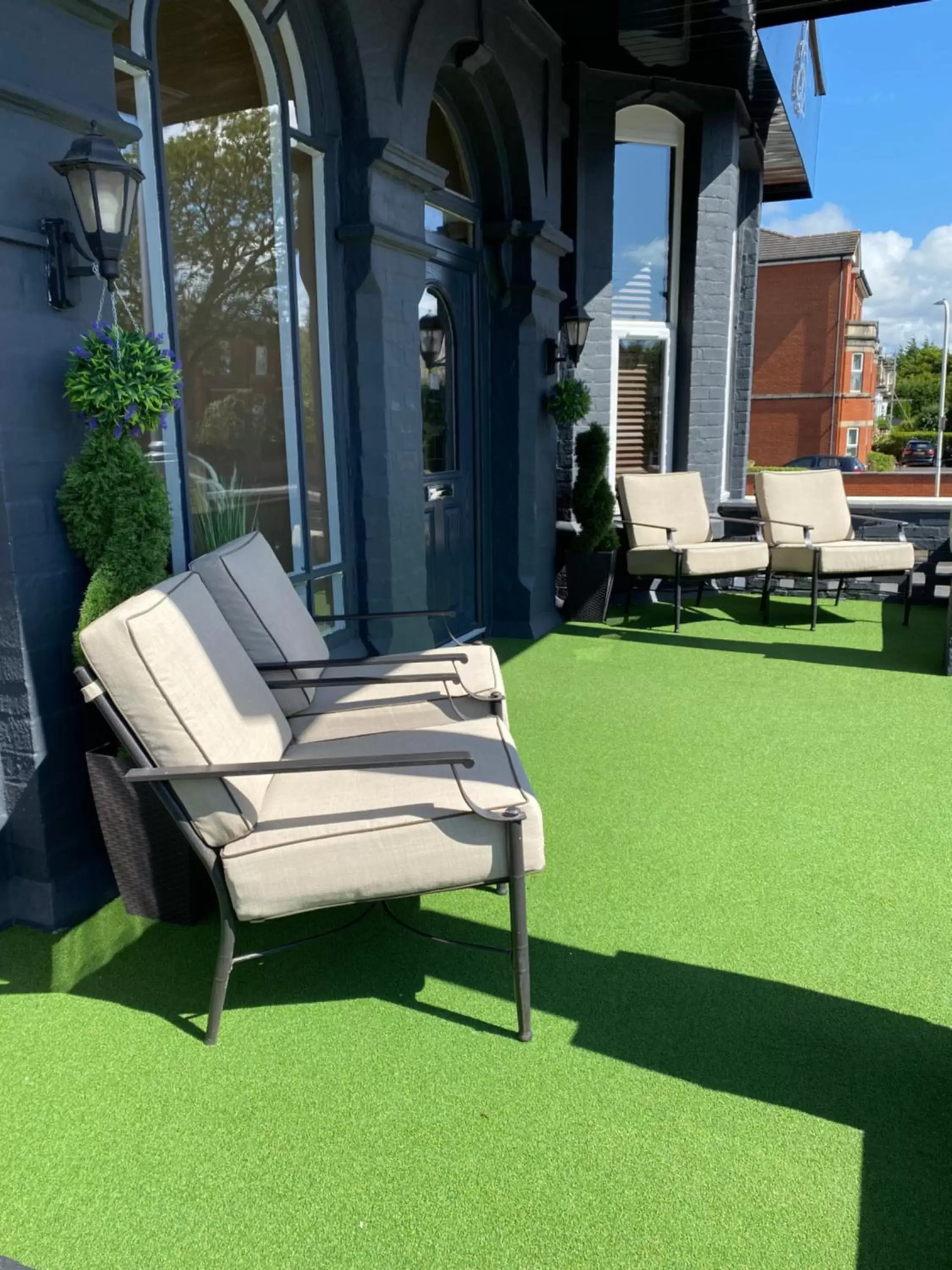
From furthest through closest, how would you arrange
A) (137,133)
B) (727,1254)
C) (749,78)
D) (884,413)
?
1. (884,413)
2. (749,78)
3. (137,133)
4. (727,1254)

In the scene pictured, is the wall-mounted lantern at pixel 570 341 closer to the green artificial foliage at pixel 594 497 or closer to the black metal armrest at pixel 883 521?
the green artificial foliage at pixel 594 497

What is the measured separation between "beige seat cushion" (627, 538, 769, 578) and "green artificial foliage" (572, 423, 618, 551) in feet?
0.79

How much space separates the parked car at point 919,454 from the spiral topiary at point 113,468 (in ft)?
135

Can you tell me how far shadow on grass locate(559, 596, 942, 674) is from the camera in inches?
229

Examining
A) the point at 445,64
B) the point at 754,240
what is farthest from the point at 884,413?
the point at 445,64

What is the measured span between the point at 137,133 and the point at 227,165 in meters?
1.17

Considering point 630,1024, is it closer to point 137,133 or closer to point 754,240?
point 137,133

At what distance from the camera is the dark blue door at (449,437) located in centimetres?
578

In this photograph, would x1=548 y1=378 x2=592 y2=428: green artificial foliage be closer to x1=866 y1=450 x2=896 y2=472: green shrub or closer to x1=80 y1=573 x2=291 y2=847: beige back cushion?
x1=80 y1=573 x2=291 y2=847: beige back cushion

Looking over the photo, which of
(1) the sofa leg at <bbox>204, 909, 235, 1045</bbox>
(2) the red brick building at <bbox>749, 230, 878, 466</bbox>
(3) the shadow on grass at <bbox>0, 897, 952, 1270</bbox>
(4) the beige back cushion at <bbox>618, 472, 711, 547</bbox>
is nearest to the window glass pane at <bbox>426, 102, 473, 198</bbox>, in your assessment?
(4) the beige back cushion at <bbox>618, 472, 711, 547</bbox>

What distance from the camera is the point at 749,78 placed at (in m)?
7.32

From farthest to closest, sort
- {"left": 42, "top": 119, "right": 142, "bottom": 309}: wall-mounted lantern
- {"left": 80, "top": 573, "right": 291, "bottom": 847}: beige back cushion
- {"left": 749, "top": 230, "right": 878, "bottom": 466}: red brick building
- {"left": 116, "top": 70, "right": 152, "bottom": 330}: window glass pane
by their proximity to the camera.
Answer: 1. {"left": 749, "top": 230, "right": 878, "bottom": 466}: red brick building
2. {"left": 116, "top": 70, "right": 152, "bottom": 330}: window glass pane
3. {"left": 42, "top": 119, "right": 142, "bottom": 309}: wall-mounted lantern
4. {"left": 80, "top": 573, "right": 291, "bottom": 847}: beige back cushion

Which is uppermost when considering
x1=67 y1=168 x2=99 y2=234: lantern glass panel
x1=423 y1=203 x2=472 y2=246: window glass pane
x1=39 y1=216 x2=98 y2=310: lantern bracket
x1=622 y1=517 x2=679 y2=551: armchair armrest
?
x1=423 y1=203 x2=472 y2=246: window glass pane

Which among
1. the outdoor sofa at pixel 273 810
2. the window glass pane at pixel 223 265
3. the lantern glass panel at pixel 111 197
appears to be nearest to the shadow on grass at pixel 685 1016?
the outdoor sofa at pixel 273 810
